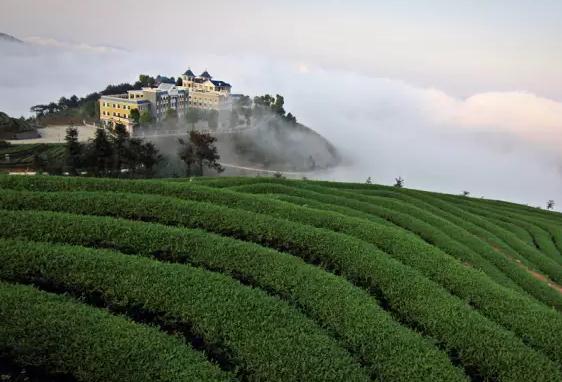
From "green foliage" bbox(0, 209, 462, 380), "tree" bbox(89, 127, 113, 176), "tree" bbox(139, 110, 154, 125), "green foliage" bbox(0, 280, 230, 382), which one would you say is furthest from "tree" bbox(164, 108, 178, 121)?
"green foliage" bbox(0, 280, 230, 382)

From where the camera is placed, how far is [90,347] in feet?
21.4

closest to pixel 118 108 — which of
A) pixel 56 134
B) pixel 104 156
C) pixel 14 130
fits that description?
pixel 56 134

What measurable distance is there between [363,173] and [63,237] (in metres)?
122

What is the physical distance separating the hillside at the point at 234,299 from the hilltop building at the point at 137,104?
75067 millimetres

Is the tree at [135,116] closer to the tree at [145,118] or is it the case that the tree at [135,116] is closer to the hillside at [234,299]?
the tree at [145,118]

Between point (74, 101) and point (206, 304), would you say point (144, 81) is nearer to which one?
point (74, 101)

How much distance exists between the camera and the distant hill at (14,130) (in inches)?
2911

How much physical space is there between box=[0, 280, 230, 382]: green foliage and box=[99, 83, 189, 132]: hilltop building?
78.5 metres

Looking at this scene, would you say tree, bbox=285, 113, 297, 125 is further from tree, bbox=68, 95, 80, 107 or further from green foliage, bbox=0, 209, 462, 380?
green foliage, bbox=0, 209, 462, 380

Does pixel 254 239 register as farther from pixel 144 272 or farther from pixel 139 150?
pixel 139 150

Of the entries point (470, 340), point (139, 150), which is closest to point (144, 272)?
point (470, 340)

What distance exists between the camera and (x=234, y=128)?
4190 inches

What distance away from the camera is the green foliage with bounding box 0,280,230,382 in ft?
20.7

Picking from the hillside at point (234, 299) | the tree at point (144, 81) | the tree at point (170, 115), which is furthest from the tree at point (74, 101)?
the hillside at point (234, 299)
